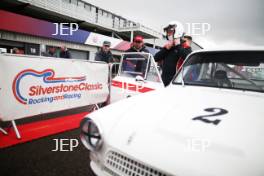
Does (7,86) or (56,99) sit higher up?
(7,86)

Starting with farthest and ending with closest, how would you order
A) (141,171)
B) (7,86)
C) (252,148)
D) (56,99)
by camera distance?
(56,99), (7,86), (141,171), (252,148)

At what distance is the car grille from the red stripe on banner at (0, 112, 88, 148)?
2325 millimetres

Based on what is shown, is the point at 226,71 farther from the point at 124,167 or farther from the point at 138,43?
the point at 138,43

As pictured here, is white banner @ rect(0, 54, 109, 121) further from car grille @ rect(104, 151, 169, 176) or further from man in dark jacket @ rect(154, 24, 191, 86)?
car grille @ rect(104, 151, 169, 176)

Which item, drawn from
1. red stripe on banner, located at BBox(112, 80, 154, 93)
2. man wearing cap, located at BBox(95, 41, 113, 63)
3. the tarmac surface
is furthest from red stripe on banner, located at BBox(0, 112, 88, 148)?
man wearing cap, located at BBox(95, 41, 113, 63)

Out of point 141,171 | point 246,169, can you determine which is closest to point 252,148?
point 246,169

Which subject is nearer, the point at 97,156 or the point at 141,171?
the point at 141,171

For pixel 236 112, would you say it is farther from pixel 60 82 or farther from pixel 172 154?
pixel 60 82

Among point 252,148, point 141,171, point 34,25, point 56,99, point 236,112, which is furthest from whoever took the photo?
point 34,25

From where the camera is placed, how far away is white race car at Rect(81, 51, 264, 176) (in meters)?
1.10

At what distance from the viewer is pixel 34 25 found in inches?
612

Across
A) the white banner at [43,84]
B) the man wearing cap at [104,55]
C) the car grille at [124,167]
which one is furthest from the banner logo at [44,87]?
the car grille at [124,167]

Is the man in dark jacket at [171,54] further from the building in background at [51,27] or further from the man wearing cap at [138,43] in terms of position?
the building in background at [51,27]

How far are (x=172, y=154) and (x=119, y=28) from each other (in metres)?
33.3
